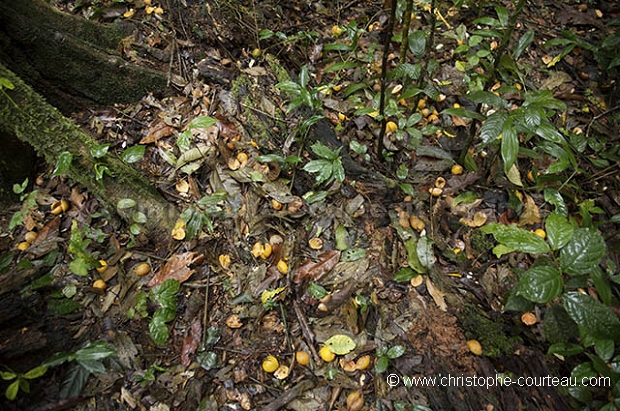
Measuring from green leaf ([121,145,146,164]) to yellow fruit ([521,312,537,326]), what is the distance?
2.89 metres

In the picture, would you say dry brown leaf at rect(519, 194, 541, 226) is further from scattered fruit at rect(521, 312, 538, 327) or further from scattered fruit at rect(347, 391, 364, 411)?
scattered fruit at rect(347, 391, 364, 411)

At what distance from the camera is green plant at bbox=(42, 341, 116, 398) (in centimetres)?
218

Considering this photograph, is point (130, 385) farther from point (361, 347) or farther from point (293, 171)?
point (293, 171)

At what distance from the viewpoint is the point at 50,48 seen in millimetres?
2938

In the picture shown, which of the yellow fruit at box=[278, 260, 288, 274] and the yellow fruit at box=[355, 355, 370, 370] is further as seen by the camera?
the yellow fruit at box=[278, 260, 288, 274]

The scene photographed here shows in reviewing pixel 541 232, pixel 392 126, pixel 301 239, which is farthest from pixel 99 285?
pixel 541 232

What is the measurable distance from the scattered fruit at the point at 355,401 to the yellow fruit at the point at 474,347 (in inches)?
29.2

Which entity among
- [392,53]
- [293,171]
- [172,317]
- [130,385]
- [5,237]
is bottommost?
[130,385]

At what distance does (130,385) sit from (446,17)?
15.3 ft

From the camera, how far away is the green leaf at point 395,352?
2.35 meters

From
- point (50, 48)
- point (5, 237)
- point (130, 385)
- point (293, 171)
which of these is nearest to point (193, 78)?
point (50, 48)

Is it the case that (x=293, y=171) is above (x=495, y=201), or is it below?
above

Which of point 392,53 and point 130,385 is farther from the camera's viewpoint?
point 392,53

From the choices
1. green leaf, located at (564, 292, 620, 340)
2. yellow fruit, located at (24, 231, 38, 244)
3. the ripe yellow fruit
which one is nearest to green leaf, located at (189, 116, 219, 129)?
yellow fruit, located at (24, 231, 38, 244)
